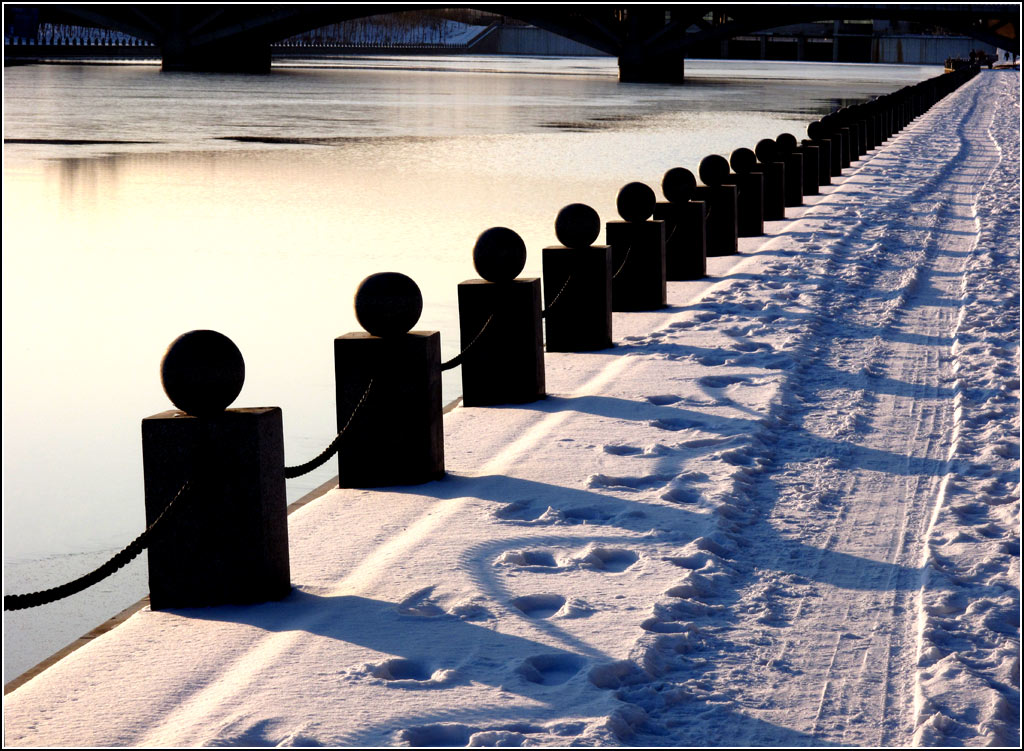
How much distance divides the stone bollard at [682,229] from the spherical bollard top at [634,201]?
1257mm

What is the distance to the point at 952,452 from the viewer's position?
534 cm

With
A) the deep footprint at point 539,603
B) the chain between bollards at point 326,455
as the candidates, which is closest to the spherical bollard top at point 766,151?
the chain between bollards at point 326,455

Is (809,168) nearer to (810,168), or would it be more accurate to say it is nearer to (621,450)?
(810,168)

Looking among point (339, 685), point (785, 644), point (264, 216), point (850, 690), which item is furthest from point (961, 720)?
point (264, 216)

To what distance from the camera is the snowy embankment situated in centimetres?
316

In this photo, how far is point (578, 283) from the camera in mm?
7461

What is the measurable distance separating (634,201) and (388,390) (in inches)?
157

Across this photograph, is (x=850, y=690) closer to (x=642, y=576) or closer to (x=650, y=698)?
(x=650, y=698)

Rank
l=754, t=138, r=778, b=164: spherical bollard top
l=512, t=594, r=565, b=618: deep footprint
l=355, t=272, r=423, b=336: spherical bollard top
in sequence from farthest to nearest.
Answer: l=754, t=138, r=778, b=164: spherical bollard top < l=355, t=272, r=423, b=336: spherical bollard top < l=512, t=594, r=565, b=618: deep footprint

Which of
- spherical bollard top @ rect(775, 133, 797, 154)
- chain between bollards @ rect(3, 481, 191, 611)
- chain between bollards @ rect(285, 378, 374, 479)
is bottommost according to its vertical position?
chain between bollards @ rect(3, 481, 191, 611)

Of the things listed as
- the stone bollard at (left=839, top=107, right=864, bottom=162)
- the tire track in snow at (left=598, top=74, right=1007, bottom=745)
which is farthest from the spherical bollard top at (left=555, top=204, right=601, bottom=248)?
the stone bollard at (left=839, top=107, right=864, bottom=162)

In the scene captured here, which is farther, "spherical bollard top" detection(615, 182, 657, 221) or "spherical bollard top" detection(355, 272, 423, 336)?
"spherical bollard top" detection(615, 182, 657, 221)

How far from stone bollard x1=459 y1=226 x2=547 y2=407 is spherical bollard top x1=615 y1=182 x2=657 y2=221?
7.78ft

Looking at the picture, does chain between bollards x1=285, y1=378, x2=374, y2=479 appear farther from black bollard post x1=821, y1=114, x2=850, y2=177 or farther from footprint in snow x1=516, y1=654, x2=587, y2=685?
black bollard post x1=821, y1=114, x2=850, y2=177
